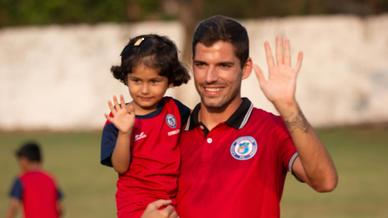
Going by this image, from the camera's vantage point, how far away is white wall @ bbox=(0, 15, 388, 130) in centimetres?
2498

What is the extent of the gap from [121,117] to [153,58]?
1.58 feet

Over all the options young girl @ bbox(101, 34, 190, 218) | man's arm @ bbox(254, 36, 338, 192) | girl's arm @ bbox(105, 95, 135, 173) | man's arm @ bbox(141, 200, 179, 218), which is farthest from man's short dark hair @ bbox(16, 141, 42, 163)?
man's arm @ bbox(254, 36, 338, 192)

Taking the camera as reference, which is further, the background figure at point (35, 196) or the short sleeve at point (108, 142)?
the background figure at point (35, 196)

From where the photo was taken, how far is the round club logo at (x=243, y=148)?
4.79 metres

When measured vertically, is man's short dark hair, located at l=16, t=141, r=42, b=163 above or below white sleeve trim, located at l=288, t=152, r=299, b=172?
below

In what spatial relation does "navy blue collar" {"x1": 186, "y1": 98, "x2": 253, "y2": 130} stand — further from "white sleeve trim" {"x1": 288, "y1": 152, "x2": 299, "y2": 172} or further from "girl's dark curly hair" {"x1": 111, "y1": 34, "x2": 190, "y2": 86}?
"girl's dark curly hair" {"x1": 111, "y1": 34, "x2": 190, "y2": 86}

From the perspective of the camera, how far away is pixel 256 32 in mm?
26141

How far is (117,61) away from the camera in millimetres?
25297

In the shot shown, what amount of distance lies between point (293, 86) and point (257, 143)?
17.9 inches

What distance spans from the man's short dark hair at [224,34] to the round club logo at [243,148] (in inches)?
14.6

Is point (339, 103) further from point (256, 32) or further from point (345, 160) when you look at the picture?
point (345, 160)

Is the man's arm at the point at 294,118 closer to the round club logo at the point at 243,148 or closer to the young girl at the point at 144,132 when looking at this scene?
the round club logo at the point at 243,148

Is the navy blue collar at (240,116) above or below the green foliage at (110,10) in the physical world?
above

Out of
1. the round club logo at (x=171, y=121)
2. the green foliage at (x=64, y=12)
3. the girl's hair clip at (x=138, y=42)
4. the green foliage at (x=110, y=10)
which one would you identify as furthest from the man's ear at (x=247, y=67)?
the green foliage at (x=64, y=12)
